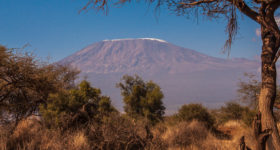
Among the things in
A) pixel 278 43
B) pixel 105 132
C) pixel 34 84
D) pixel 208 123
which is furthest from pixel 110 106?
pixel 208 123

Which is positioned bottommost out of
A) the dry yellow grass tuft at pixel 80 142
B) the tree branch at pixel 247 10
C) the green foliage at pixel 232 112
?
the green foliage at pixel 232 112

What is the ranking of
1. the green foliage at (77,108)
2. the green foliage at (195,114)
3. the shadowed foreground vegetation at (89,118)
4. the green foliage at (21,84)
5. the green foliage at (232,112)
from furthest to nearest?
the green foliage at (232,112)
the green foliage at (195,114)
the green foliage at (21,84)
the green foliage at (77,108)
the shadowed foreground vegetation at (89,118)

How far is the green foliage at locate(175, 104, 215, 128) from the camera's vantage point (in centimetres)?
1123

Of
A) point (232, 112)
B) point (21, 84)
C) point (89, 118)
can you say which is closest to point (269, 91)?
point (89, 118)

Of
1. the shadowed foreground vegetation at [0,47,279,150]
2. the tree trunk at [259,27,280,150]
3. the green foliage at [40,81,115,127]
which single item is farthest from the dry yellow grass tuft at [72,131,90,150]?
the tree trunk at [259,27,280,150]

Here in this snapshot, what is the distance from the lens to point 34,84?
9531mm

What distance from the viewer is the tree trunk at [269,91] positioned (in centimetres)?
351

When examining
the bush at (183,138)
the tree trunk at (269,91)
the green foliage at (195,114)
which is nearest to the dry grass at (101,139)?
the bush at (183,138)

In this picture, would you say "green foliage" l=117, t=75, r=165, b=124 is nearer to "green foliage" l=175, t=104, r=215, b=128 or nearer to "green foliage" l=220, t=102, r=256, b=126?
"green foliage" l=175, t=104, r=215, b=128

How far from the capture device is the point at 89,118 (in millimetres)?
5957

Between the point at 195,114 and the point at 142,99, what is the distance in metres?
3.50

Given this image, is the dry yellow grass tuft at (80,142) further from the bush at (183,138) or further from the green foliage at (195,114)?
the green foliage at (195,114)

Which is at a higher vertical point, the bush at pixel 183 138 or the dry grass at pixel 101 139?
the dry grass at pixel 101 139

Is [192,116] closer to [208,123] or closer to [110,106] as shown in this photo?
[208,123]
